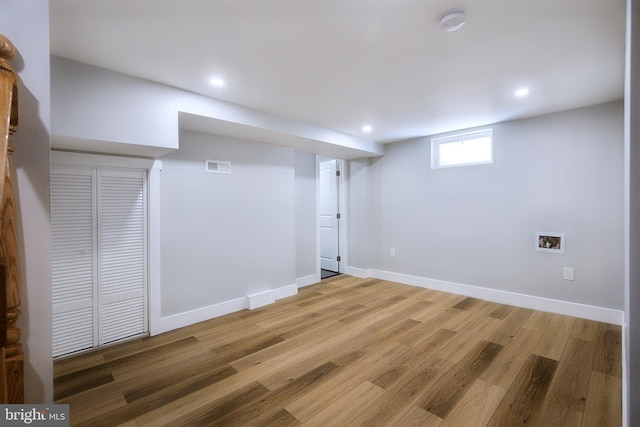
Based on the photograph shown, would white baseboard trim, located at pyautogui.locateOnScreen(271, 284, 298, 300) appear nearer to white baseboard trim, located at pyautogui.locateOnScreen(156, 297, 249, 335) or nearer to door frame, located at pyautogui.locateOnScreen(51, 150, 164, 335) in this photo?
white baseboard trim, located at pyautogui.locateOnScreen(156, 297, 249, 335)

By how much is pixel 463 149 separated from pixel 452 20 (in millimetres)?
2658

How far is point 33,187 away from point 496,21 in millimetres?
2310

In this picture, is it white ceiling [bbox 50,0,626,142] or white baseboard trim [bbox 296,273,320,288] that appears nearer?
white ceiling [bbox 50,0,626,142]

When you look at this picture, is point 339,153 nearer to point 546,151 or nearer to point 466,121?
point 466,121

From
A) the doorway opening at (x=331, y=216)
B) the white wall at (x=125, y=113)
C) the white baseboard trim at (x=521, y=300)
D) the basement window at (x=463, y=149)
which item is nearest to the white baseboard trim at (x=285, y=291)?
the doorway opening at (x=331, y=216)

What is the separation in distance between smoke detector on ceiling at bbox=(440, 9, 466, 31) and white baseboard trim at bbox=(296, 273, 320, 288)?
3.64 meters

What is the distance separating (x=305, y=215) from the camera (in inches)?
177

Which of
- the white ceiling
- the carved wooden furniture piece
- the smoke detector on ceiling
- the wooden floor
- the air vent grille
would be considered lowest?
the wooden floor

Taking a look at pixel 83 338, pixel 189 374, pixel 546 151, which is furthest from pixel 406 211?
pixel 83 338

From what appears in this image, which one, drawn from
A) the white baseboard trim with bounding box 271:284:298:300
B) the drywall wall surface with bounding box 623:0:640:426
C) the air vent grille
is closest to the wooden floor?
the white baseboard trim with bounding box 271:284:298:300

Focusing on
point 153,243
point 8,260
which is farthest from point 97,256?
point 8,260

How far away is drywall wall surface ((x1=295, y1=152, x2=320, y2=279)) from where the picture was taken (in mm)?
4398

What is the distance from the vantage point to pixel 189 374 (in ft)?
6.84

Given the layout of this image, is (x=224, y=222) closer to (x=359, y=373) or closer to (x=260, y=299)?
(x=260, y=299)
